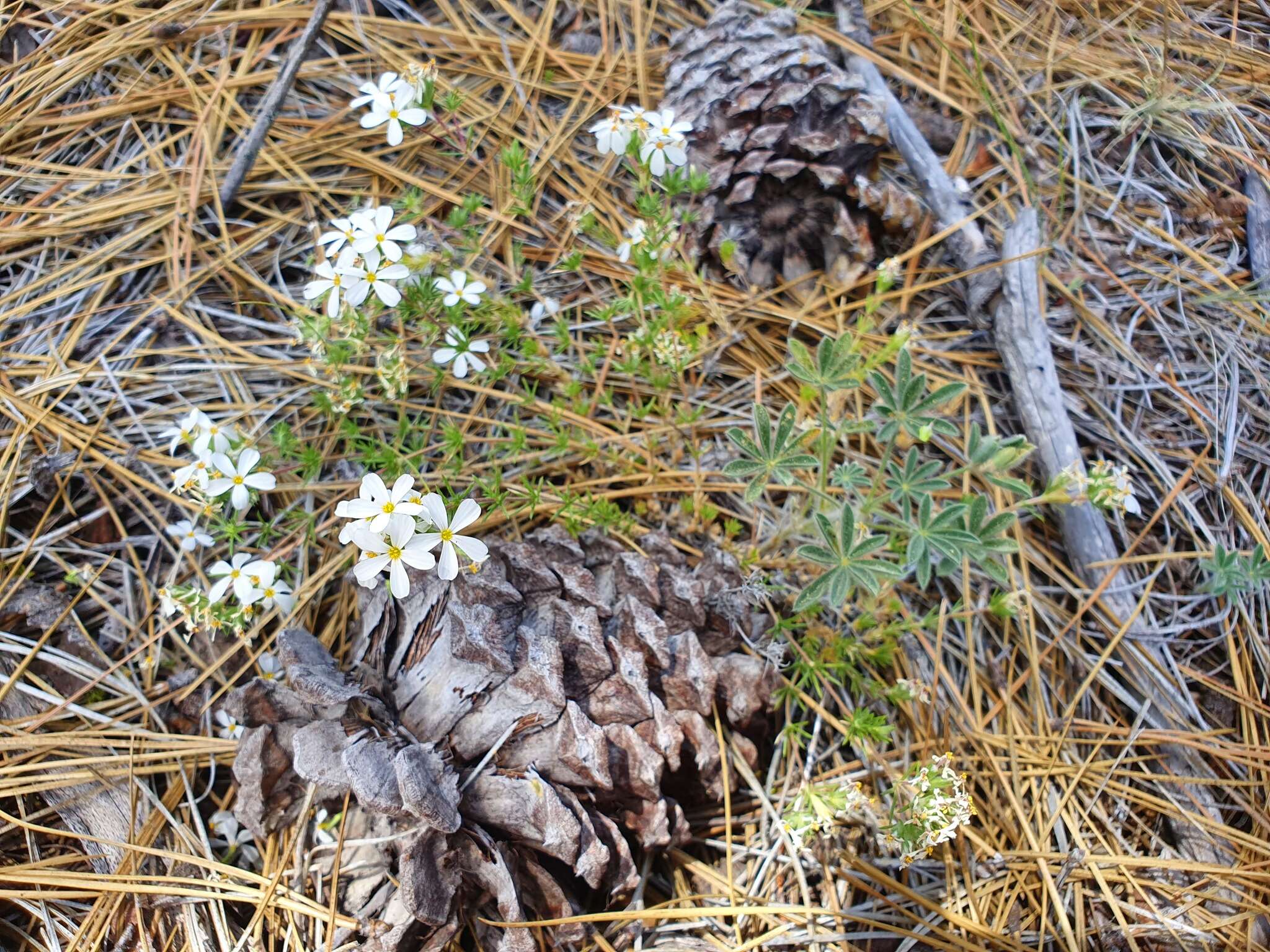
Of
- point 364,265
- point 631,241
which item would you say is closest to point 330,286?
point 364,265

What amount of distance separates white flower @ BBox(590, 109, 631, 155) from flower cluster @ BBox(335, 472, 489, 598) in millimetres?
1353

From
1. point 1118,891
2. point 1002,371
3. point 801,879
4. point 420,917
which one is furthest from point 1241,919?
point 420,917

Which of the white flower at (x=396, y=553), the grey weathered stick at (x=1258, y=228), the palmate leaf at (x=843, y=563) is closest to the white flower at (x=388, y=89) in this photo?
the white flower at (x=396, y=553)

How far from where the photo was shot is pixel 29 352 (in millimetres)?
2775

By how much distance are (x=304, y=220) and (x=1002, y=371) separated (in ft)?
9.09

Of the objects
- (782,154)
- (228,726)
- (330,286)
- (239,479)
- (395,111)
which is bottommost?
(228,726)

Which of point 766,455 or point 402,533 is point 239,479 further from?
point 766,455

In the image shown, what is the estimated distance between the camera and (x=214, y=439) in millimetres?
2391

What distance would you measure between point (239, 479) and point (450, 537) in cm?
86

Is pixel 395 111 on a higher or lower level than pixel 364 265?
higher

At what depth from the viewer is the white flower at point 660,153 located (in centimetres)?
253

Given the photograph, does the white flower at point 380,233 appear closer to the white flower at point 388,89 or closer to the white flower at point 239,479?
the white flower at point 388,89

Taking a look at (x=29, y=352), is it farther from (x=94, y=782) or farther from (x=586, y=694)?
(x=586, y=694)

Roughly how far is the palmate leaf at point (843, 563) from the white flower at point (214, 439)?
1788mm
